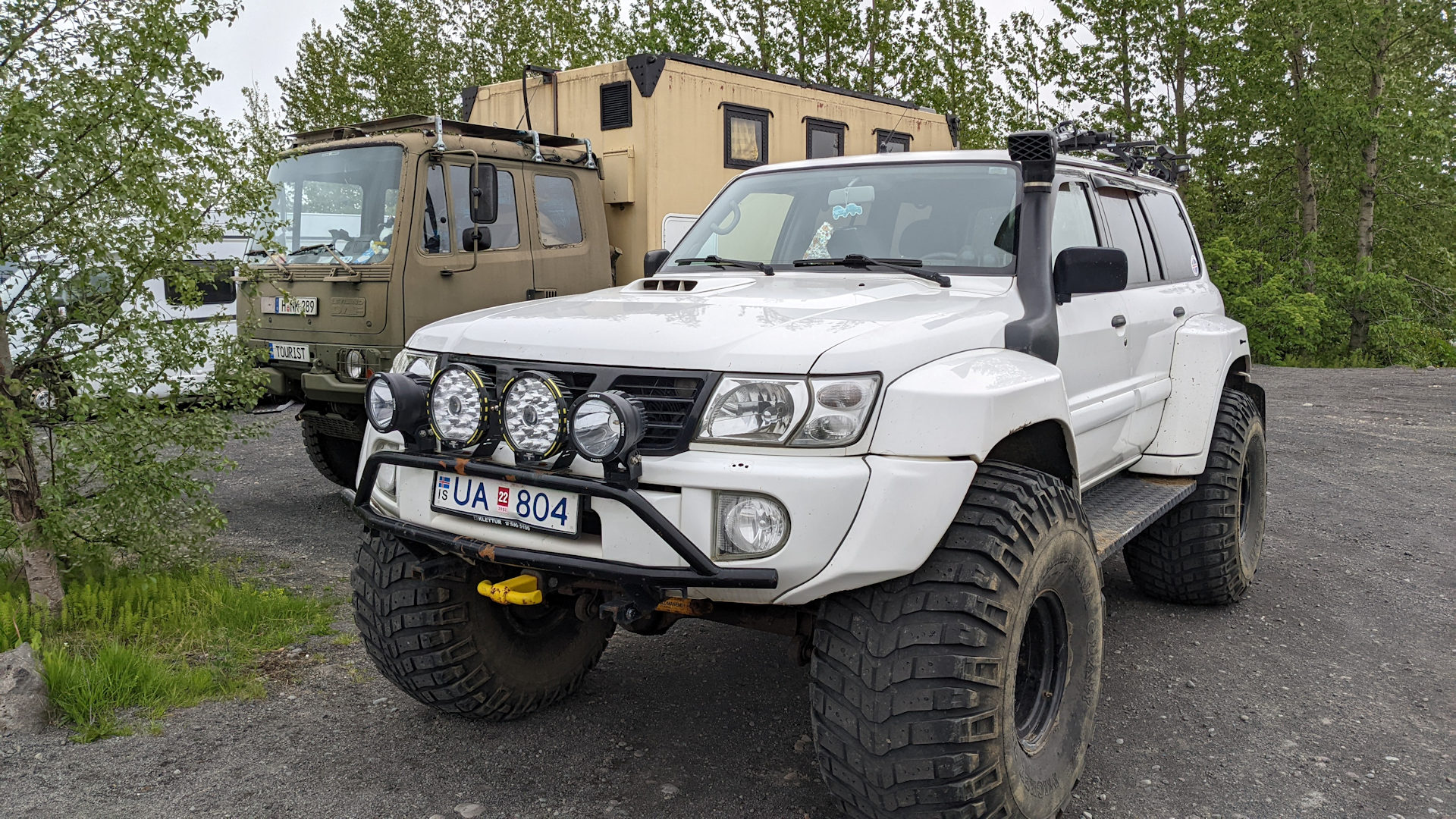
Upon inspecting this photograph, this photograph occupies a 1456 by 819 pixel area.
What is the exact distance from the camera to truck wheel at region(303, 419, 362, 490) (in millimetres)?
7312

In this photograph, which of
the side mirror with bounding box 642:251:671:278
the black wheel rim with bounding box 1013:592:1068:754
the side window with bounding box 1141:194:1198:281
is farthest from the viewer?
the side window with bounding box 1141:194:1198:281

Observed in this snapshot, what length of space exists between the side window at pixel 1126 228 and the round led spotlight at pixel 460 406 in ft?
9.34

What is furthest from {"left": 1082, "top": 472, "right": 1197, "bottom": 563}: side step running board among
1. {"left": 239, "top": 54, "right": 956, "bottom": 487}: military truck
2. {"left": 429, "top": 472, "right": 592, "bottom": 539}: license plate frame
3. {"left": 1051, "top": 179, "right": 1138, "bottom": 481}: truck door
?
{"left": 239, "top": 54, "right": 956, "bottom": 487}: military truck

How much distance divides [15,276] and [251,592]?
1.62 meters

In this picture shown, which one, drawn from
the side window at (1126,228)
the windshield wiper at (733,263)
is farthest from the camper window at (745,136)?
the windshield wiper at (733,263)

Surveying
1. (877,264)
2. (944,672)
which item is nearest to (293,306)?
(877,264)

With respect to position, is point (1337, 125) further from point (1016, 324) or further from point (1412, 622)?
point (1016, 324)

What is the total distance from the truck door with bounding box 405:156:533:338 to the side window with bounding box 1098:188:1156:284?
3.86m

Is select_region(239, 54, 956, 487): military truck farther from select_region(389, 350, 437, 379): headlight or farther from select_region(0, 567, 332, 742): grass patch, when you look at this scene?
select_region(389, 350, 437, 379): headlight

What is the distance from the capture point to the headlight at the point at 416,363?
312 cm

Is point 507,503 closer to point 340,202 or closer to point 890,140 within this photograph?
point 340,202

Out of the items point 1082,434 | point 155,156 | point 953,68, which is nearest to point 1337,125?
point 953,68

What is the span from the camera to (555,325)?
293cm

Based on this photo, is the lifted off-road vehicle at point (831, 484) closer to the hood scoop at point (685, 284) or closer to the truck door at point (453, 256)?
the hood scoop at point (685, 284)
